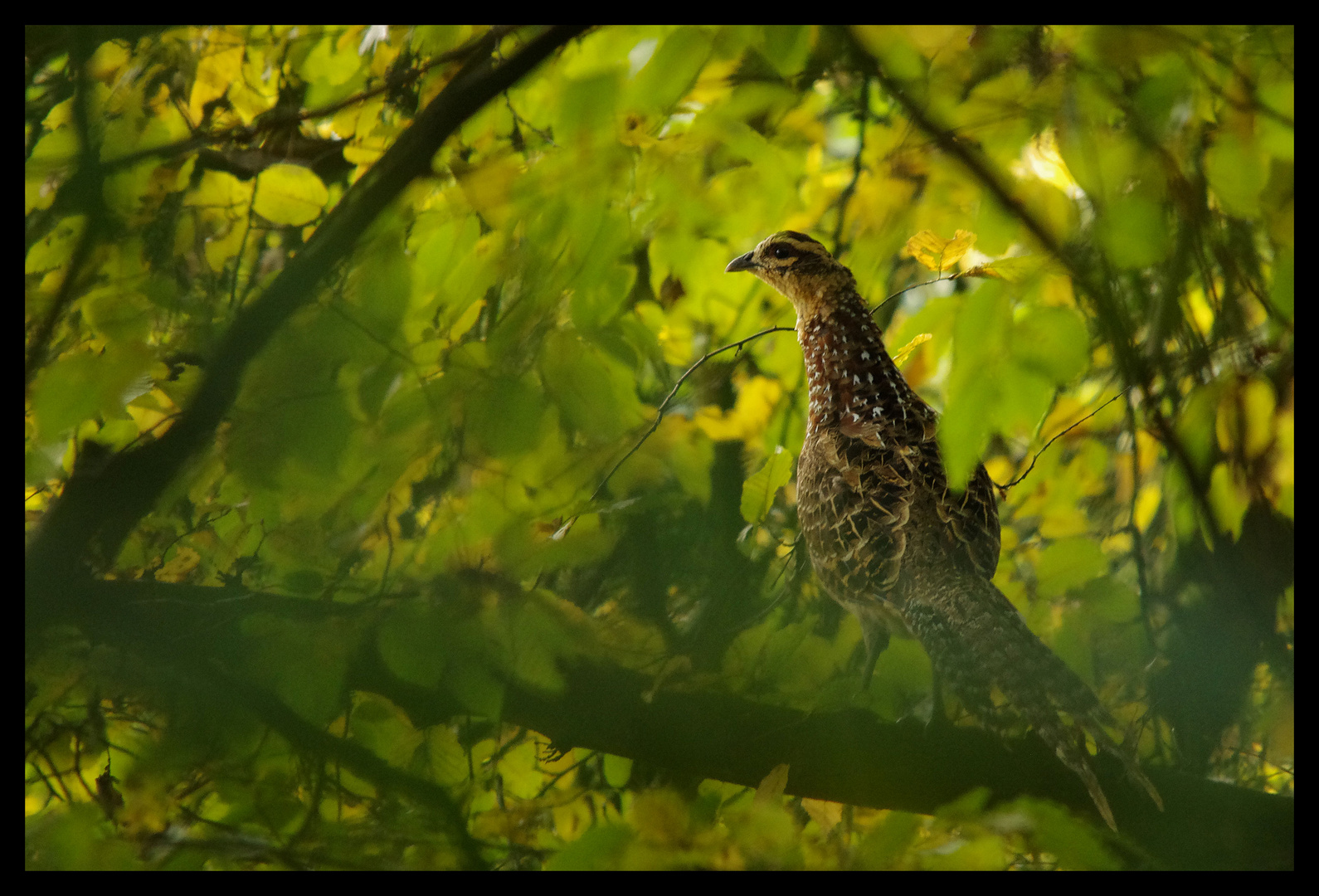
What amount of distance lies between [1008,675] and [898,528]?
0.39 meters

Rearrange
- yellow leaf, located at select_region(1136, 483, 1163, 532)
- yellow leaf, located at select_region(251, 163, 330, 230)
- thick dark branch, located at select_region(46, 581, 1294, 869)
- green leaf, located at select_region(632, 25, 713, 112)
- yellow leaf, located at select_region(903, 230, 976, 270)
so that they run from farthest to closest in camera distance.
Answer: yellow leaf, located at select_region(1136, 483, 1163, 532) < yellow leaf, located at select_region(251, 163, 330, 230) < thick dark branch, located at select_region(46, 581, 1294, 869) < yellow leaf, located at select_region(903, 230, 976, 270) < green leaf, located at select_region(632, 25, 713, 112)

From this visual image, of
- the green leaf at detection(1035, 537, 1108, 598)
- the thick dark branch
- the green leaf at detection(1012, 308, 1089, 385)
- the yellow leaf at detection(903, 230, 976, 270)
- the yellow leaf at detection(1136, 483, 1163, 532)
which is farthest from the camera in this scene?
the yellow leaf at detection(1136, 483, 1163, 532)

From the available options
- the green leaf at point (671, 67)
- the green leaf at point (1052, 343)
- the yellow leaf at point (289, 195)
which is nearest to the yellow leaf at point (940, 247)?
the green leaf at point (1052, 343)

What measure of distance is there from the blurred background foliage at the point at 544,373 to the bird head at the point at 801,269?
0.09 metres

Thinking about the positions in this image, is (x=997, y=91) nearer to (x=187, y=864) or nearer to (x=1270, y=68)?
(x=1270, y=68)

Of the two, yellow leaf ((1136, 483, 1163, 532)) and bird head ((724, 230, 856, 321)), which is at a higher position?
bird head ((724, 230, 856, 321))

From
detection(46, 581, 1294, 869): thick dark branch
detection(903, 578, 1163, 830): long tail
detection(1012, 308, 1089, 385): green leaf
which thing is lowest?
detection(46, 581, 1294, 869): thick dark branch

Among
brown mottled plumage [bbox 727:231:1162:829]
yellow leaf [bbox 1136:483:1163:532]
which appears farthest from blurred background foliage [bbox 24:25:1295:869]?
yellow leaf [bbox 1136:483:1163:532]

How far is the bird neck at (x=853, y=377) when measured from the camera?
2.16 m

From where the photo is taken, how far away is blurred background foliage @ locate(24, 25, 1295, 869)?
1.49 meters

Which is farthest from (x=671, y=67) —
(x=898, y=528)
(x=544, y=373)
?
(x=898, y=528)

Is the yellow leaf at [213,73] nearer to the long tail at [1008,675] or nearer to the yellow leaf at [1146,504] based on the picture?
the long tail at [1008,675]

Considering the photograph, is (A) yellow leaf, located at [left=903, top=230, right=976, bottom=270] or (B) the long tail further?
(B) the long tail

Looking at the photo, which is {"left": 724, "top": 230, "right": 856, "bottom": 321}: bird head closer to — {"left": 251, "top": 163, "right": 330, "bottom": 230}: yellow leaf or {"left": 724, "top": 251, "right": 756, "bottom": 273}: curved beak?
{"left": 724, "top": 251, "right": 756, "bottom": 273}: curved beak
